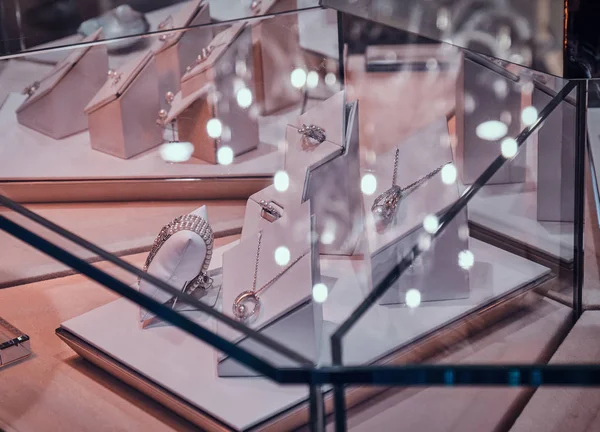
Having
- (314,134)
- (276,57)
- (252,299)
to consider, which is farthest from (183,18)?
(252,299)

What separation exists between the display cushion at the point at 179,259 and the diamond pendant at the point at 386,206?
0.61 feet

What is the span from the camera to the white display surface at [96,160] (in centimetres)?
118

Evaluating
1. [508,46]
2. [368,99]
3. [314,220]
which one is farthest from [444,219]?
[368,99]

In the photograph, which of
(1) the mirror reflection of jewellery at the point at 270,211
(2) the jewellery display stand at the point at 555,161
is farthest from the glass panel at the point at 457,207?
(1) the mirror reflection of jewellery at the point at 270,211

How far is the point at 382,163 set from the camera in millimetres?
986

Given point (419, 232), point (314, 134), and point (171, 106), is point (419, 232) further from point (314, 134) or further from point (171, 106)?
point (171, 106)

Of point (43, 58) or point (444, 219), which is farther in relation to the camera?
point (43, 58)

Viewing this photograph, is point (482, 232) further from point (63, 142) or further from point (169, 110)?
point (63, 142)

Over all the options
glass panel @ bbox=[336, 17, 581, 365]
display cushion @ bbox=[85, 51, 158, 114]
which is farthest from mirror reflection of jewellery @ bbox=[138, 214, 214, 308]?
display cushion @ bbox=[85, 51, 158, 114]

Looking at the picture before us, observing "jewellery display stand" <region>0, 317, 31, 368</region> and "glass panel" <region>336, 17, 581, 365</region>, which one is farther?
"jewellery display stand" <region>0, 317, 31, 368</region>

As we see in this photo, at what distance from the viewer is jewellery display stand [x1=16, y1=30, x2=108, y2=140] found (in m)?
1.28

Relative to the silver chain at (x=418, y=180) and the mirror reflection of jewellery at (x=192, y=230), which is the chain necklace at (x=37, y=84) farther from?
the silver chain at (x=418, y=180)

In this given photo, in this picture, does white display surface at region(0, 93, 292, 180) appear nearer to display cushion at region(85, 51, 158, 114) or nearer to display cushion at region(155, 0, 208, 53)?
display cushion at region(85, 51, 158, 114)

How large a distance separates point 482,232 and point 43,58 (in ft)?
2.59
